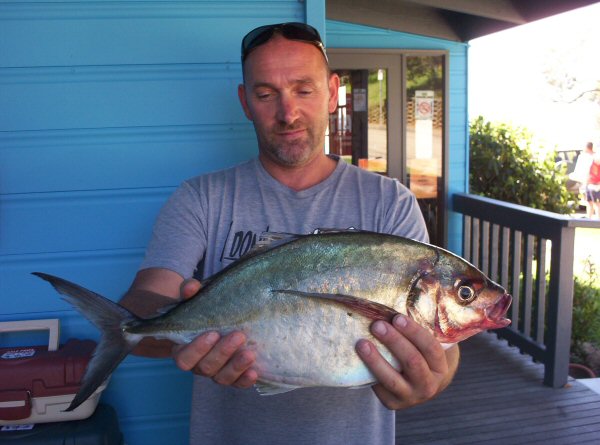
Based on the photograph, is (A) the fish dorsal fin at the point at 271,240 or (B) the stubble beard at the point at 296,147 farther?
(B) the stubble beard at the point at 296,147

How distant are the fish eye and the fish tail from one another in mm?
873

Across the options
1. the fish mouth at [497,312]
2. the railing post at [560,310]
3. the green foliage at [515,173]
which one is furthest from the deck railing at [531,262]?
the fish mouth at [497,312]

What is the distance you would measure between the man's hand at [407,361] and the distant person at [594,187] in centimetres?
1405

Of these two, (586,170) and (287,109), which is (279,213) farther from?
(586,170)

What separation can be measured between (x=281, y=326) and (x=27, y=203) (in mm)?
1868

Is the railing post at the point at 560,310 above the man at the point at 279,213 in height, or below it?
below

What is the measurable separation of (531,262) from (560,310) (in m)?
0.67

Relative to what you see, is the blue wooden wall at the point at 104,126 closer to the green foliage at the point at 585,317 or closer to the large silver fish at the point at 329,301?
the large silver fish at the point at 329,301

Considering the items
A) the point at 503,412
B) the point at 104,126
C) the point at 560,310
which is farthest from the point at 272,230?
the point at 560,310

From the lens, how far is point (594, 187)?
1412 cm

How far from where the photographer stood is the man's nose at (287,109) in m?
1.94

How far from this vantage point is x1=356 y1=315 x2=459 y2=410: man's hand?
4.68 feet

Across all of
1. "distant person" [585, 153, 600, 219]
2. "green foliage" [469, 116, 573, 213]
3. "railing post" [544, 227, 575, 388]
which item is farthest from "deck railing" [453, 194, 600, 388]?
"distant person" [585, 153, 600, 219]

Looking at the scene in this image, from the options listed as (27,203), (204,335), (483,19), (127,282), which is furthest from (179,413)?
(483,19)
